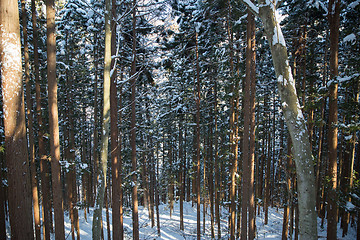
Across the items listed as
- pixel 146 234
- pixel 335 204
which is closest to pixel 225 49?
pixel 335 204

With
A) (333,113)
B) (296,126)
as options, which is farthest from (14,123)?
(333,113)

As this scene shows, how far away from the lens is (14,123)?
14.0 ft

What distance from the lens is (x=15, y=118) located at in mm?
4289

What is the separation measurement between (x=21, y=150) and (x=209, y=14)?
38.5ft

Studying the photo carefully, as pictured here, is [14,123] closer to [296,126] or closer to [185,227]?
[296,126]

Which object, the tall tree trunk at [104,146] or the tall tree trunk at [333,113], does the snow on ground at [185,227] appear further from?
the tall tree trunk at [104,146]

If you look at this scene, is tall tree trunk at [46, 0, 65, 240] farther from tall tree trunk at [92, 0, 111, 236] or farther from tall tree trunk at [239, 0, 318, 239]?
tall tree trunk at [239, 0, 318, 239]

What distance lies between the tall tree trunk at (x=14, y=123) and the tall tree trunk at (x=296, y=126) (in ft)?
16.3

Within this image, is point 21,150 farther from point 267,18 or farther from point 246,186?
point 246,186

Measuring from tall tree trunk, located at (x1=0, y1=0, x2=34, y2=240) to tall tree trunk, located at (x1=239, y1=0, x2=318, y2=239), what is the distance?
4.98 metres

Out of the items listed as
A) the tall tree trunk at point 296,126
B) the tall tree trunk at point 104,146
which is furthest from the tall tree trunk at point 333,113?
the tall tree trunk at point 104,146

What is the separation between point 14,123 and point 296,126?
5.74 meters

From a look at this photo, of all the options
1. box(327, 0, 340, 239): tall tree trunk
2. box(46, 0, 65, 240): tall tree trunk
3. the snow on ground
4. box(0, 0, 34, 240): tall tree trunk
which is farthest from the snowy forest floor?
box(0, 0, 34, 240): tall tree trunk

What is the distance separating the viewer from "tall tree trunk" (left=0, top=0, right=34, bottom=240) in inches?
162
